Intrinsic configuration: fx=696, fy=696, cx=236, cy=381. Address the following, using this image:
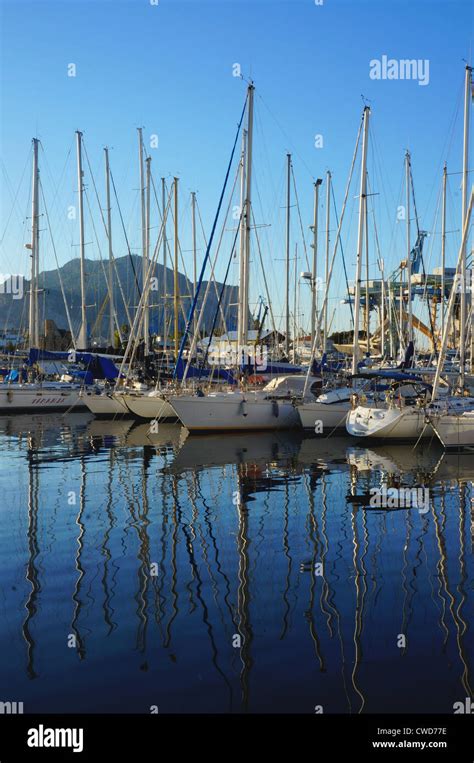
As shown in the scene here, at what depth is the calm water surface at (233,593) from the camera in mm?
8414

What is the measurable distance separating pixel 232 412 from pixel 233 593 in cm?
2105

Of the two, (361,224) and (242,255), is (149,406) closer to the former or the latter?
(242,255)

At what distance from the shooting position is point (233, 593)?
37.7ft

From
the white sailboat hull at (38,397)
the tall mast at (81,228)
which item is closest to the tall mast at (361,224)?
the white sailboat hull at (38,397)

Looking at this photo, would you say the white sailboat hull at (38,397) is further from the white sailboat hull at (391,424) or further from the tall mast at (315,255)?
the white sailboat hull at (391,424)

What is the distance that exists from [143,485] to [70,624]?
10711mm

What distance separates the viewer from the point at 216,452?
1094 inches

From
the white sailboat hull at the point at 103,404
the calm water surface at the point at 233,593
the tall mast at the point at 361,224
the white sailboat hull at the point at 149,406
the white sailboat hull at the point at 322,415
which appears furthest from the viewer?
the white sailboat hull at the point at 103,404

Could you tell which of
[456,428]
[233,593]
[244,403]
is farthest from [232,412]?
[233,593]

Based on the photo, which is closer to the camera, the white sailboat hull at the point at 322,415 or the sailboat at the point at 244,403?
the sailboat at the point at 244,403

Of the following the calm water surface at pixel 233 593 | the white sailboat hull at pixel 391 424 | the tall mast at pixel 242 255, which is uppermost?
the tall mast at pixel 242 255

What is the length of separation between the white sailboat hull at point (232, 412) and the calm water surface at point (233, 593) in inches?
379
